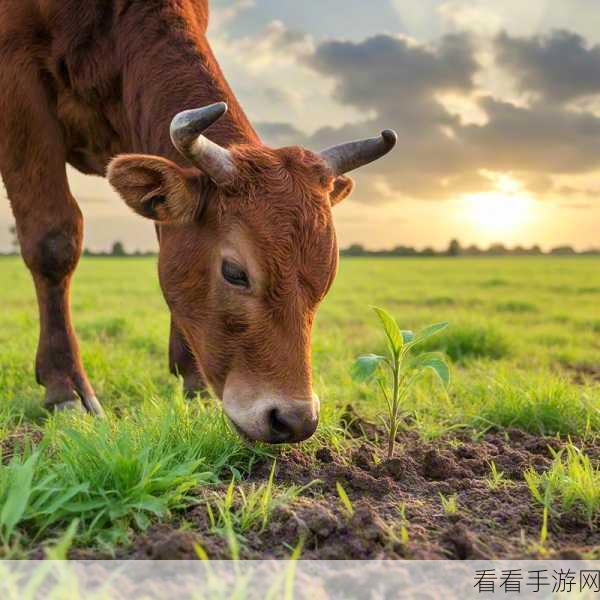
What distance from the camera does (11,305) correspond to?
1391 centimetres

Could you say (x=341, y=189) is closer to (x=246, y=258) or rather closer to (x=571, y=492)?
(x=246, y=258)

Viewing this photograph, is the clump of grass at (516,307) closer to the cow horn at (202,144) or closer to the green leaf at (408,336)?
the green leaf at (408,336)

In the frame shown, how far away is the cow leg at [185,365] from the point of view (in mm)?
5613

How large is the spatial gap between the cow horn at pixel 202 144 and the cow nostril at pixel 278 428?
47.1 inches

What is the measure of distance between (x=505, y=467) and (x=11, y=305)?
1194 cm

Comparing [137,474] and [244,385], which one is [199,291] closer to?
[244,385]

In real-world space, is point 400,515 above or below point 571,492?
below

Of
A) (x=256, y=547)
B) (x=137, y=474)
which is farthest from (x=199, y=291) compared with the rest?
(x=256, y=547)

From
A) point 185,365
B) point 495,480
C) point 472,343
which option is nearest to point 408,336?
point 495,480

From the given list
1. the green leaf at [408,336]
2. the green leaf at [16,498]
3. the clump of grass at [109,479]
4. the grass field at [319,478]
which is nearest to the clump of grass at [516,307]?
the grass field at [319,478]

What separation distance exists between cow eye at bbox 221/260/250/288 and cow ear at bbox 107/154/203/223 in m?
0.38

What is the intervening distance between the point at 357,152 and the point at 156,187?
3.83 ft

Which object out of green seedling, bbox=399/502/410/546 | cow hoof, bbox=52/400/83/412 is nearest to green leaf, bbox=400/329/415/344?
green seedling, bbox=399/502/410/546

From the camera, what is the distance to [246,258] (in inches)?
144
